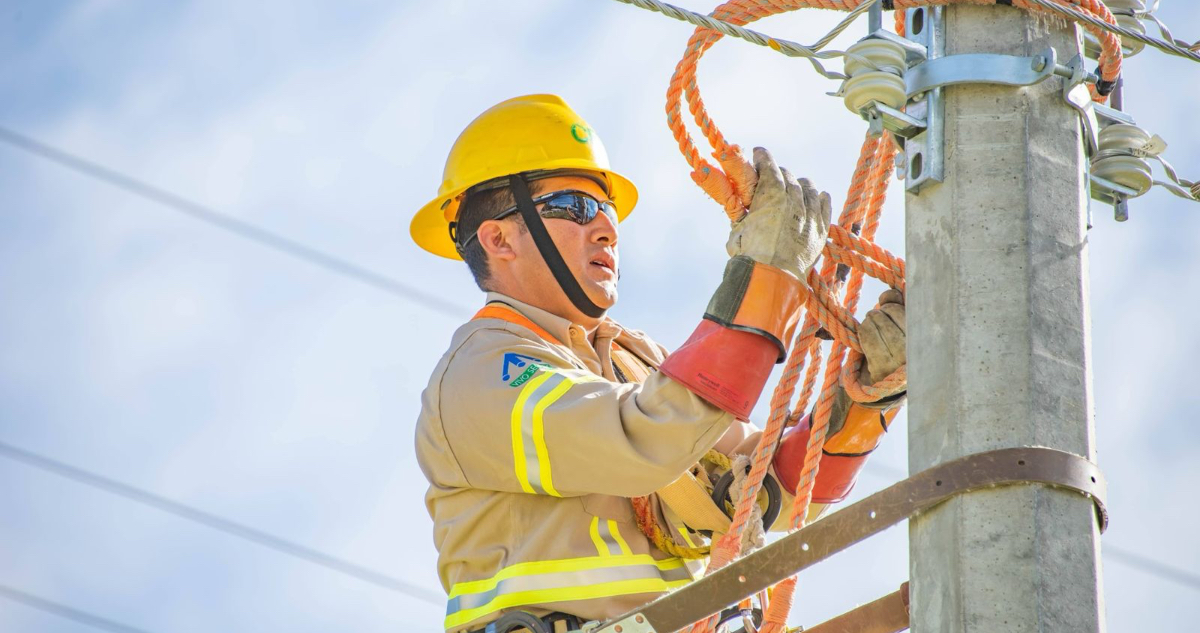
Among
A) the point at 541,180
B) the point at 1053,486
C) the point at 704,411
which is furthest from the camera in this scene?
the point at 541,180

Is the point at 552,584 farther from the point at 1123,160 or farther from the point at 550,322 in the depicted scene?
the point at 1123,160

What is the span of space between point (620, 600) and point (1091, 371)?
4.86ft

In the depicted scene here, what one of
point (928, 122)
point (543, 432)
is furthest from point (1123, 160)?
point (543, 432)

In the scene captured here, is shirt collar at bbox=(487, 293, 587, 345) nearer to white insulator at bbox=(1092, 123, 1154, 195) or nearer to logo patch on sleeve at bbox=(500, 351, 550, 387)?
logo patch on sleeve at bbox=(500, 351, 550, 387)

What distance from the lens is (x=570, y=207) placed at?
4.96 m

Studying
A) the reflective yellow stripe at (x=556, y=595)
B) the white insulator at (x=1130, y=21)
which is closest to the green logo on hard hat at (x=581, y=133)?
the reflective yellow stripe at (x=556, y=595)

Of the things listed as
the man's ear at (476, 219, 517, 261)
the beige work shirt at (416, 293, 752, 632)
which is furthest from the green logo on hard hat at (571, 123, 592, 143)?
the beige work shirt at (416, 293, 752, 632)

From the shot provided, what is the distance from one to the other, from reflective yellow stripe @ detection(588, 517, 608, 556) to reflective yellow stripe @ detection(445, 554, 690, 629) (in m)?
0.02

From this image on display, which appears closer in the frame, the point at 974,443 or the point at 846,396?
the point at 974,443

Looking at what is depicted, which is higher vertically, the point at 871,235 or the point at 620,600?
the point at 871,235

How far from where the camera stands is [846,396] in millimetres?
4582

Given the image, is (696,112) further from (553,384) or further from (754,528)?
(754,528)

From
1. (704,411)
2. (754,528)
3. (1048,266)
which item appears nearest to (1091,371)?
(1048,266)

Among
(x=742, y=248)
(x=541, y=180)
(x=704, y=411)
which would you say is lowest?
(x=704, y=411)
